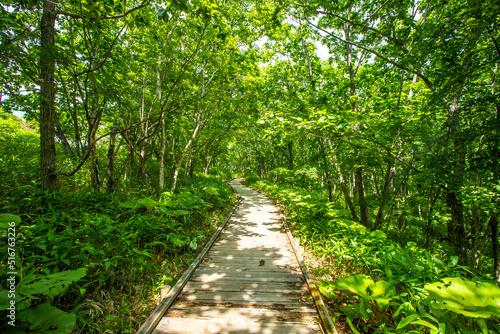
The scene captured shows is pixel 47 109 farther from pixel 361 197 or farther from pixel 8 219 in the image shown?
pixel 361 197

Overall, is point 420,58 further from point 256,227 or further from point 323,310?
point 256,227

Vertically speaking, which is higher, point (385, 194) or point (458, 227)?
point (385, 194)

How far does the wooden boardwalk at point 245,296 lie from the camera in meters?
2.30

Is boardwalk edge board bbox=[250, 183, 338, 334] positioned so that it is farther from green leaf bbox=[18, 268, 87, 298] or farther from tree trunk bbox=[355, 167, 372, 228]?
tree trunk bbox=[355, 167, 372, 228]

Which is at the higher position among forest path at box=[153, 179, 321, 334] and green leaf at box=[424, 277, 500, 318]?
green leaf at box=[424, 277, 500, 318]

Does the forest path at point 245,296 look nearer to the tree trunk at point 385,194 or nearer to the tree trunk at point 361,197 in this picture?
the tree trunk at point 385,194

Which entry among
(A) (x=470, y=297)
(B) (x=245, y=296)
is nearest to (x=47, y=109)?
(B) (x=245, y=296)

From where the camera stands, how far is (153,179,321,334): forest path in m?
2.30

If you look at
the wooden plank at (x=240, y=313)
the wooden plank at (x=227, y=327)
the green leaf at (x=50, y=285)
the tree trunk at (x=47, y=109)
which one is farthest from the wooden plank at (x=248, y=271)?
the tree trunk at (x=47, y=109)

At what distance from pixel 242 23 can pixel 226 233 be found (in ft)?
23.3

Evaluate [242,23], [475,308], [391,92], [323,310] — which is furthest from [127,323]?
[391,92]

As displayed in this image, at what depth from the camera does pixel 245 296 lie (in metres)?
2.84

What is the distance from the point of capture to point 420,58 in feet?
11.6

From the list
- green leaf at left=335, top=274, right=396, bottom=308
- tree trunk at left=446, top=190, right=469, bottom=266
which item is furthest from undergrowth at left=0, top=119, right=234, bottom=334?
tree trunk at left=446, top=190, right=469, bottom=266
